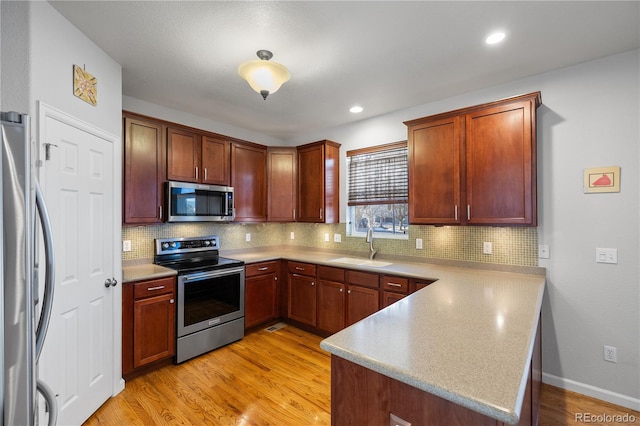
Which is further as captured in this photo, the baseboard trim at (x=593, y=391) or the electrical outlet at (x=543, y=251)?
the electrical outlet at (x=543, y=251)

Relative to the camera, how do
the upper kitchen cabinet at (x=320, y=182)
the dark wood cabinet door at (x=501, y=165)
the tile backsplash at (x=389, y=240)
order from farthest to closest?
the upper kitchen cabinet at (x=320, y=182)
the tile backsplash at (x=389, y=240)
the dark wood cabinet door at (x=501, y=165)

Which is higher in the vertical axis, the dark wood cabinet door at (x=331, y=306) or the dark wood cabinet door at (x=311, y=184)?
the dark wood cabinet door at (x=311, y=184)

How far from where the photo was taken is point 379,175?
3.61 m

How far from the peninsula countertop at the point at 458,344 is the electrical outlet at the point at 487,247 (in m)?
0.70

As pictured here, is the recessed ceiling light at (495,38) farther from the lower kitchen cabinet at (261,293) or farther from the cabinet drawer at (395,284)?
the lower kitchen cabinet at (261,293)

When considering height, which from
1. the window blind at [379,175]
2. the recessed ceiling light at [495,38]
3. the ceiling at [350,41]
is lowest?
the window blind at [379,175]

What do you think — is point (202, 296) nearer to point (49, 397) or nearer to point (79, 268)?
point (79, 268)

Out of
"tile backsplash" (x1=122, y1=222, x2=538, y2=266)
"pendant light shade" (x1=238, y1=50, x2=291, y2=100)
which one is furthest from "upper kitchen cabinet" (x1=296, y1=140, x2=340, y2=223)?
"pendant light shade" (x1=238, y1=50, x2=291, y2=100)

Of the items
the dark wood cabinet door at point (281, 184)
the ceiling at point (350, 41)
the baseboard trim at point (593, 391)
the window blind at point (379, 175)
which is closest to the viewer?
the ceiling at point (350, 41)

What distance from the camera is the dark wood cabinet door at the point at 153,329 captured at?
2.53m

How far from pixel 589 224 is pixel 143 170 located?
Answer: 157 inches

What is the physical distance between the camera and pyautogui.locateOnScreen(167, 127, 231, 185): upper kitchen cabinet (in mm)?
3121

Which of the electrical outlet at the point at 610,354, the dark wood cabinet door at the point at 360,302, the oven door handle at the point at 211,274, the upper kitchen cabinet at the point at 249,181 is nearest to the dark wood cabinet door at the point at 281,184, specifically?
the upper kitchen cabinet at the point at 249,181

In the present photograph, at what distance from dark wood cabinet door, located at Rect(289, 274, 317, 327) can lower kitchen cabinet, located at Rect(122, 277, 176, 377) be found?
1.42 metres
